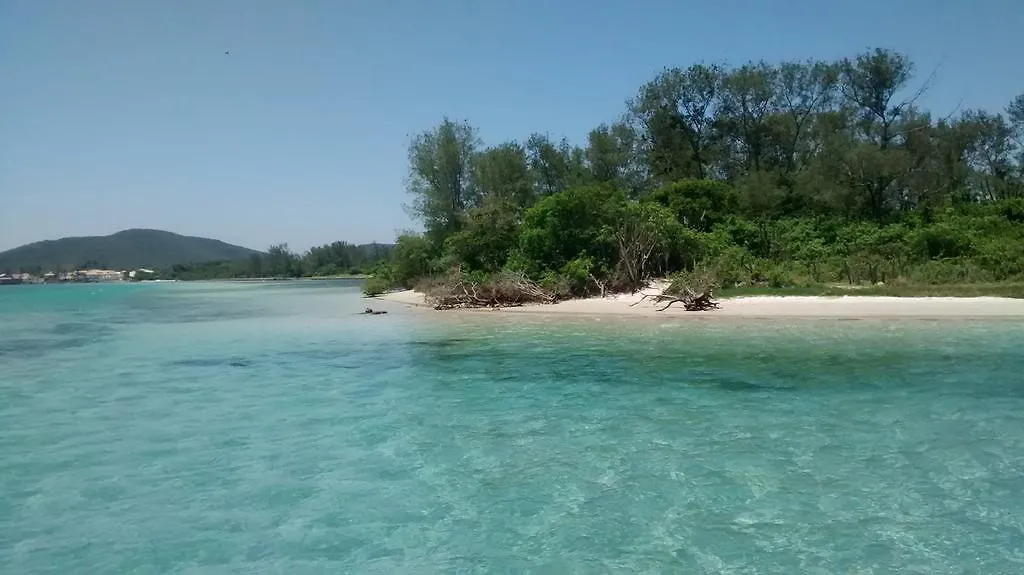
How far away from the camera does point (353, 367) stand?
1619 cm

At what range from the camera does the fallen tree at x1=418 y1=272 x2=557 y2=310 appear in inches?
1330

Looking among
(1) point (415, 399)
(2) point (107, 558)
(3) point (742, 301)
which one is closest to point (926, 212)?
(3) point (742, 301)

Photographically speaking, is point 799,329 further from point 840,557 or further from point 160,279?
point 160,279

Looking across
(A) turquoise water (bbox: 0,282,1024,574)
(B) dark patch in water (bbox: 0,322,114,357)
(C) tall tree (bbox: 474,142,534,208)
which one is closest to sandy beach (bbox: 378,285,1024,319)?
(A) turquoise water (bbox: 0,282,1024,574)

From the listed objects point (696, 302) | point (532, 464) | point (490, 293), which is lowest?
point (532, 464)

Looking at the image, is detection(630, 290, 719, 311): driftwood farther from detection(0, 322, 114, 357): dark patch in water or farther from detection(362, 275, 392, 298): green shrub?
detection(362, 275, 392, 298): green shrub

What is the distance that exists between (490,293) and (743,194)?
22.4 metres

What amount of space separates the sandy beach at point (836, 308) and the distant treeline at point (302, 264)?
342ft

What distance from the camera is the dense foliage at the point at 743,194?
3341 centimetres

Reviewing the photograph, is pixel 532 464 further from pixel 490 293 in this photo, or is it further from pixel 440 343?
pixel 490 293

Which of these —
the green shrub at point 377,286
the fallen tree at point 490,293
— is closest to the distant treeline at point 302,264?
the green shrub at point 377,286

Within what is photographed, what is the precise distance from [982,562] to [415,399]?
872cm

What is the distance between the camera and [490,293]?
34344 millimetres

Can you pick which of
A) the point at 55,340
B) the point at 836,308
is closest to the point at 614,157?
the point at 836,308
